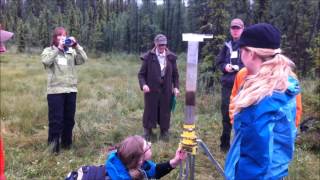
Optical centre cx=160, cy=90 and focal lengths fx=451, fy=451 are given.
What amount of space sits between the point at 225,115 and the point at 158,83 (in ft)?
4.66

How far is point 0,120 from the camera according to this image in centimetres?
909

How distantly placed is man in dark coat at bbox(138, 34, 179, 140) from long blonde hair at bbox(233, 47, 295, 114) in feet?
15.8

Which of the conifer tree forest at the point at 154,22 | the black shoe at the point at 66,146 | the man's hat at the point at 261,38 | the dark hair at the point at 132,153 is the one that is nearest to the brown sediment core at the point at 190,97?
the dark hair at the point at 132,153

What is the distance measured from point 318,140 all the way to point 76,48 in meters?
4.25

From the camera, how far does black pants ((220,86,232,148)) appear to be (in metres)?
6.51

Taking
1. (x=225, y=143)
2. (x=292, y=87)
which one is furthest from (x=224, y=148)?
(x=292, y=87)

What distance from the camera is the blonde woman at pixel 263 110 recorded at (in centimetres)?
244

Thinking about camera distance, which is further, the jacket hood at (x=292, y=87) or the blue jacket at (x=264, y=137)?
the jacket hood at (x=292, y=87)

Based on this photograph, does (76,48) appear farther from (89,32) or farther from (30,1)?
(89,32)

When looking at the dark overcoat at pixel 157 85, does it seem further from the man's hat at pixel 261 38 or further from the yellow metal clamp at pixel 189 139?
the man's hat at pixel 261 38

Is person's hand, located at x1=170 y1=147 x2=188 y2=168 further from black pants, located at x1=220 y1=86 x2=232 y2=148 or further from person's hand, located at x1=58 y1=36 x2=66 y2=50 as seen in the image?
person's hand, located at x1=58 y1=36 x2=66 y2=50

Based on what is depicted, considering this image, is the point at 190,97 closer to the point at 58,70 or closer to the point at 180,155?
the point at 180,155

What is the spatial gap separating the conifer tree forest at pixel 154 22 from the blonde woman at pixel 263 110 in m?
6.54

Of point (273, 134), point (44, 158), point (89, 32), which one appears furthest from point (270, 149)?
point (89, 32)
